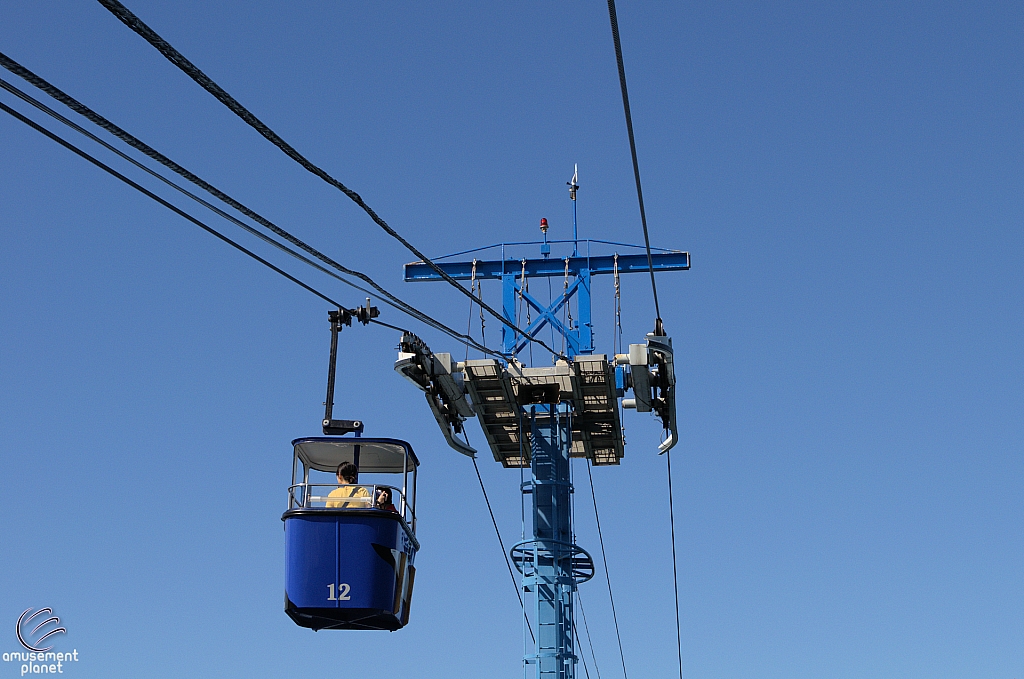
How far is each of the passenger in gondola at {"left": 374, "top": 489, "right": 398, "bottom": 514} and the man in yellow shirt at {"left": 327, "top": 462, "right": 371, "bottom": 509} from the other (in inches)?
8.1

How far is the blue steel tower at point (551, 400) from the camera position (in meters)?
22.9

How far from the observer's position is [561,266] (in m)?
25.7

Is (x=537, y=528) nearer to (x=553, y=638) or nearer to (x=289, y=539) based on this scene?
(x=553, y=638)

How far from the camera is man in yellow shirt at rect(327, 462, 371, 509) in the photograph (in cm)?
1423

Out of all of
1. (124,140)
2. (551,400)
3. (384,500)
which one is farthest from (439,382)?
(124,140)

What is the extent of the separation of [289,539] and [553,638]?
34.6 ft

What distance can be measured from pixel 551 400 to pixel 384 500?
371 inches

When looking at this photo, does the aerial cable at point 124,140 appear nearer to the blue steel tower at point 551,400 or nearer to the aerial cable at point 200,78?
the aerial cable at point 200,78

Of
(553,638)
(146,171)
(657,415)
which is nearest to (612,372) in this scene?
A: (657,415)

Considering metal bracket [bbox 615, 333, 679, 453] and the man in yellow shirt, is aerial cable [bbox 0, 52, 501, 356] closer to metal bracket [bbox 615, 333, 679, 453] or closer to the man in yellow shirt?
the man in yellow shirt

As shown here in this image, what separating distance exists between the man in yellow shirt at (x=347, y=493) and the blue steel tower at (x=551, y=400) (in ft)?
24.2

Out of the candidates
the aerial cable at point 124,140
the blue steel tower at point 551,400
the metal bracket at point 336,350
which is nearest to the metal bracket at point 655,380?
→ the blue steel tower at point 551,400

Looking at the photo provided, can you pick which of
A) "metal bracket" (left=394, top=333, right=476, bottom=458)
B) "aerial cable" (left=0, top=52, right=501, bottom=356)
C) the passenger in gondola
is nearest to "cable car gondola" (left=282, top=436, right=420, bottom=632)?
the passenger in gondola

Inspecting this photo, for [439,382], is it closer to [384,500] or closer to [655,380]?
[655,380]
